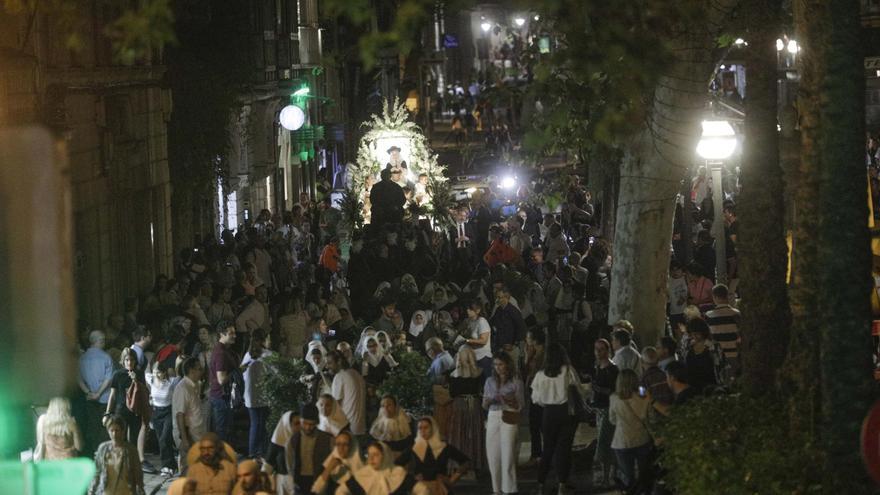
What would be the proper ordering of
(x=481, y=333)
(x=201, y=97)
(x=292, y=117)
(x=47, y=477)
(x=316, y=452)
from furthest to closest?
(x=292, y=117) → (x=201, y=97) → (x=481, y=333) → (x=316, y=452) → (x=47, y=477)

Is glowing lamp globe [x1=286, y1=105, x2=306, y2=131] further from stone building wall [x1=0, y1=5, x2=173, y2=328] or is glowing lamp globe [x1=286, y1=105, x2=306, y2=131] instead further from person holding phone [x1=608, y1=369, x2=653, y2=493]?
person holding phone [x1=608, y1=369, x2=653, y2=493]

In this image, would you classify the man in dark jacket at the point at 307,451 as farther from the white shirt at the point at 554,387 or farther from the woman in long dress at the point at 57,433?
the white shirt at the point at 554,387

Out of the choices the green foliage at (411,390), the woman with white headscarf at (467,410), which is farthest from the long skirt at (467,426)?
the green foliage at (411,390)

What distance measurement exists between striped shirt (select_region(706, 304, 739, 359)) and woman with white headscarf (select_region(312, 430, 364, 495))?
6.24 metres

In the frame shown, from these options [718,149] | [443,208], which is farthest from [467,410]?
[443,208]

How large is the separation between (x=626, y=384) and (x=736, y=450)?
2.93m

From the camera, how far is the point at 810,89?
12117 mm

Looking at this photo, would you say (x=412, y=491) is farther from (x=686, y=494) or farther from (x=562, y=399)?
(x=562, y=399)

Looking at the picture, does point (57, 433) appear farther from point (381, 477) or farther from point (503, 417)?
point (503, 417)

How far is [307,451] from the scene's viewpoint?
1496cm

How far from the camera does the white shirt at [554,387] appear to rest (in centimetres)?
1655

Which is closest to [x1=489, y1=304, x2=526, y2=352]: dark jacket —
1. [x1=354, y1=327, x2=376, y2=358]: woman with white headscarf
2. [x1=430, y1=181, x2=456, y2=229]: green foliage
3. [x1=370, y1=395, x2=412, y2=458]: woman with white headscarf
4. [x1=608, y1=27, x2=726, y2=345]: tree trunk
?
[x1=608, y1=27, x2=726, y2=345]: tree trunk

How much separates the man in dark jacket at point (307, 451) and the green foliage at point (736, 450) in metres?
2.84

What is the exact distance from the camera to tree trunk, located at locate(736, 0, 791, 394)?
48.4ft
